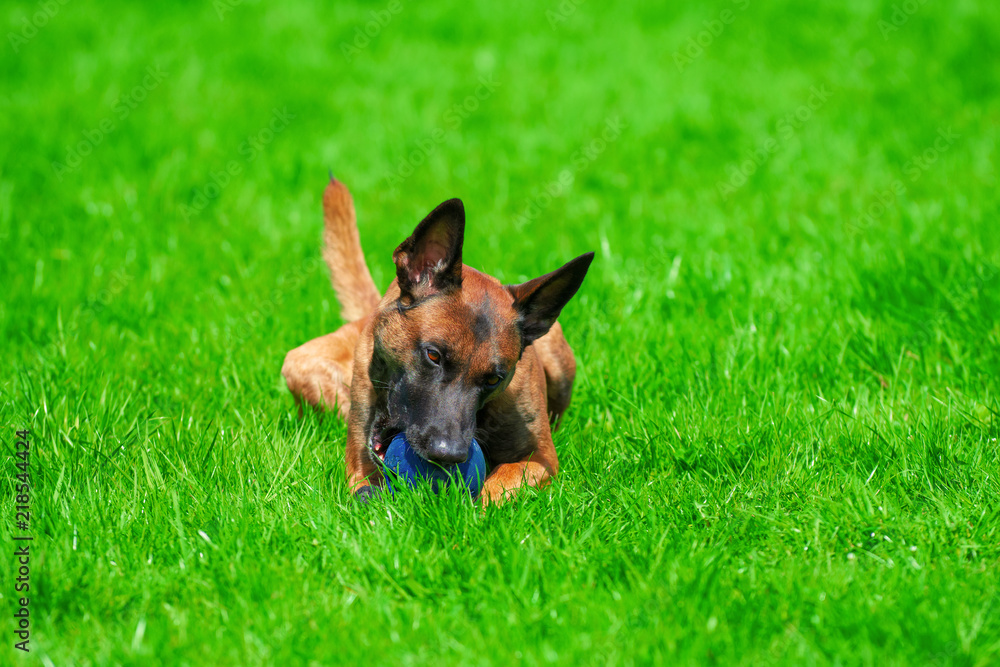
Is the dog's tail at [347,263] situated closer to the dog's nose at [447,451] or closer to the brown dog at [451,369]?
the brown dog at [451,369]

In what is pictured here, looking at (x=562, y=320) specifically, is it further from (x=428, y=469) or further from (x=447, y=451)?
(x=447, y=451)

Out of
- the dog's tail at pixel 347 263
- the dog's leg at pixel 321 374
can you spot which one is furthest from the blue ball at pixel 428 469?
the dog's tail at pixel 347 263

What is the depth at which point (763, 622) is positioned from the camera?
271 centimetres

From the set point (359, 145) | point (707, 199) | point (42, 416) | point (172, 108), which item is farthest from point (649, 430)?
point (172, 108)

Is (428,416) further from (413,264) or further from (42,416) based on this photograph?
(42,416)

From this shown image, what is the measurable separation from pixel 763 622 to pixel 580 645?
1.89 feet

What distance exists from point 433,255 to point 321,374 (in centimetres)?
99

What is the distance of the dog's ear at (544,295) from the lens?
363 centimetres

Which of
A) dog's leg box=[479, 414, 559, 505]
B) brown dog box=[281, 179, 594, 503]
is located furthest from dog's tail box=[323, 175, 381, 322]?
dog's leg box=[479, 414, 559, 505]

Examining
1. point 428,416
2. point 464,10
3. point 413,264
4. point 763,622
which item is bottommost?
point 763,622

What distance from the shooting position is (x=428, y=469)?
344 centimetres

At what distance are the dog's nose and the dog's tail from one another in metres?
1.73

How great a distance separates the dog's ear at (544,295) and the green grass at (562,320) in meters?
0.62

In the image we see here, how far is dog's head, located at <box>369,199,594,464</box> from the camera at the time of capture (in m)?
3.39
